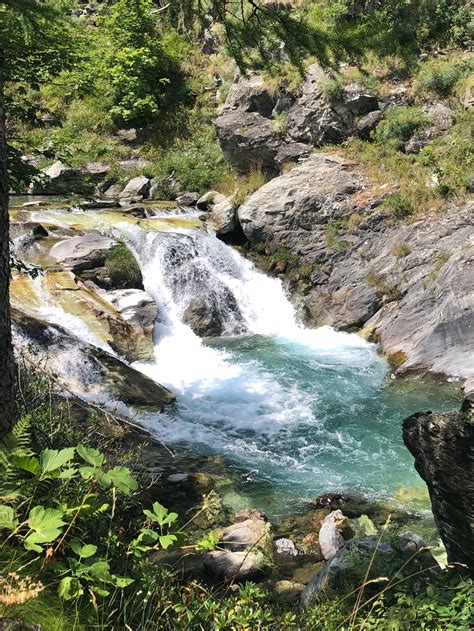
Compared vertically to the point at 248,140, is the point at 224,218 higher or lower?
lower

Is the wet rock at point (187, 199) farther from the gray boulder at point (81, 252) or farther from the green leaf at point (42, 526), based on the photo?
the green leaf at point (42, 526)

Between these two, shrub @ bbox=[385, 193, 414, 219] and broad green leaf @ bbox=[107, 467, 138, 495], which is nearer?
broad green leaf @ bbox=[107, 467, 138, 495]

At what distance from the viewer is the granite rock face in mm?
9711

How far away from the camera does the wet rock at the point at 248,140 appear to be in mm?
17109

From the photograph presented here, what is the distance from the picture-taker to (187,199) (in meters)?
18.7

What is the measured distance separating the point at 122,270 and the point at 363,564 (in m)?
9.80

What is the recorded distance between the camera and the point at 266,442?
7.63 meters

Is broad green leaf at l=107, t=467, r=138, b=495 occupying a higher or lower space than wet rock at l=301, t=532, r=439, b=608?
higher

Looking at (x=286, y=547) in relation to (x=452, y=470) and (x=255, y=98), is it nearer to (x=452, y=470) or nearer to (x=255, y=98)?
(x=452, y=470)

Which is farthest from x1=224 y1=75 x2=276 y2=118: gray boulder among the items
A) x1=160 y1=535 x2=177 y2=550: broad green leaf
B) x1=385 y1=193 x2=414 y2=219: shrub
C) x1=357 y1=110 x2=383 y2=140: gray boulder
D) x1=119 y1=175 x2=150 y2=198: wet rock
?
x1=160 y1=535 x2=177 y2=550: broad green leaf

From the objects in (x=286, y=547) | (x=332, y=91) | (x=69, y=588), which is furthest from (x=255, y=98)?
(x=69, y=588)

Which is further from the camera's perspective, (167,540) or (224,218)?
(224,218)

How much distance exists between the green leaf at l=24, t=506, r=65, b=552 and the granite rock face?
848 centimetres

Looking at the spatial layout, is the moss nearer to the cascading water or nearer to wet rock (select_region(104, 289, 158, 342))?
wet rock (select_region(104, 289, 158, 342))
